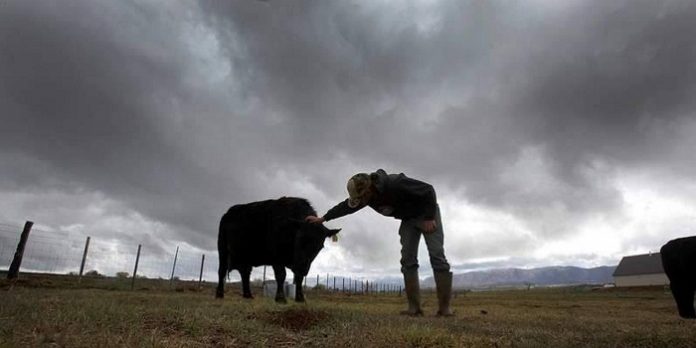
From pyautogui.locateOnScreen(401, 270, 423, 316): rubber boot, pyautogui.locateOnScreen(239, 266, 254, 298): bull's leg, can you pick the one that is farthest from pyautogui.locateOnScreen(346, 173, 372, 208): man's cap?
pyautogui.locateOnScreen(239, 266, 254, 298): bull's leg

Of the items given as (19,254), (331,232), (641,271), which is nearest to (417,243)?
(331,232)

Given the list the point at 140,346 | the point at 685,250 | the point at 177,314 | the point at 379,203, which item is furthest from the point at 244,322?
the point at 685,250

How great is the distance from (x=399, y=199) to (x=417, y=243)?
95 centimetres

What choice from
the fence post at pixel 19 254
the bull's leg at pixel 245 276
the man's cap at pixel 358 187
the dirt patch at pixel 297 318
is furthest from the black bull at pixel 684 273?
the fence post at pixel 19 254

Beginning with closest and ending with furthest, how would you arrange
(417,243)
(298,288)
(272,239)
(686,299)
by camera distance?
(417,243) → (298,288) → (686,299) → (272,239)

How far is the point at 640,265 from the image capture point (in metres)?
104

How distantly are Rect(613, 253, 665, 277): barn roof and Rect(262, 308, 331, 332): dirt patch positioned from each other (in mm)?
117284

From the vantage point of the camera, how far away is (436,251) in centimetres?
704

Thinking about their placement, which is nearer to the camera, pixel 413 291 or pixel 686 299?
pixel 413 291

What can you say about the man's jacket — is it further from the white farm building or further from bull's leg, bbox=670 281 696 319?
the white farm building

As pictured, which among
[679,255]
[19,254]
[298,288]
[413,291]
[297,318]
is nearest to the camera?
[297,318]

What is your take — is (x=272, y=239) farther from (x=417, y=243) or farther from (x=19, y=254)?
(x=19, y=254)

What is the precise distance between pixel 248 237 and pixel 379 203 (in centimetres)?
552

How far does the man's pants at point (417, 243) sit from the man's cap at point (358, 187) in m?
1.04
